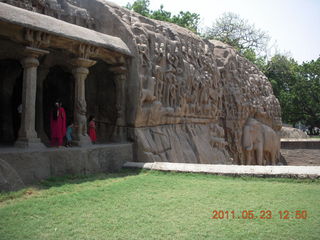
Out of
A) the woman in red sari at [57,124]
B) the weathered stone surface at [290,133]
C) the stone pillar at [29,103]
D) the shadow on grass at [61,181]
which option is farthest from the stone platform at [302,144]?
the stone pillar at [29,103]

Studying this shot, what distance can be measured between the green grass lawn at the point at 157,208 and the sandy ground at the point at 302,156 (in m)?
14.9

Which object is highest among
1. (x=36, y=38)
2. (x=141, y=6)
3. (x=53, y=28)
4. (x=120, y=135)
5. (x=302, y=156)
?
(x=141, y=6)

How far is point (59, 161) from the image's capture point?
6547 mm

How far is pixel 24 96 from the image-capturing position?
671 cm

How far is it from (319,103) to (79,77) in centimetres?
3032

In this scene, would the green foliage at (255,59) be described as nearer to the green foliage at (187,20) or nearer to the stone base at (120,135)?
the green foliage at (187,20)

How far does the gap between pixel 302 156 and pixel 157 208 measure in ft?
59.2

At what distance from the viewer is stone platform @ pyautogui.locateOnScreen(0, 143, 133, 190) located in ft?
18.7

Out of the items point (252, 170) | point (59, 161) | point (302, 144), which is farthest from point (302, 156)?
point (59, 161)

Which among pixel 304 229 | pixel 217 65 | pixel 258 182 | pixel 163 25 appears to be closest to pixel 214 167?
pixel 258 182

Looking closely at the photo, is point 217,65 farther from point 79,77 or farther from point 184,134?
point 79,77

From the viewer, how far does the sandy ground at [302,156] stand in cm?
1929

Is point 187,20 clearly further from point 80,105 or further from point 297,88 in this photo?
point 80,105

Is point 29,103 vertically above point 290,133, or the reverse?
point 29,103
